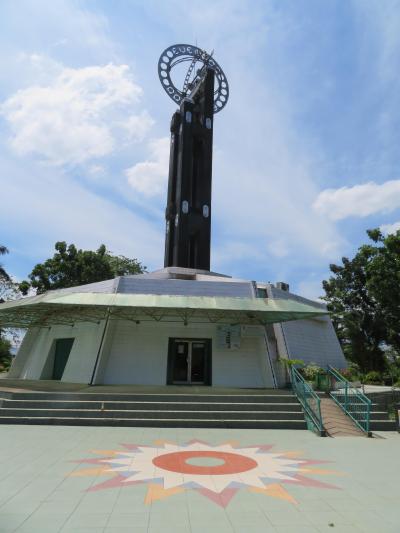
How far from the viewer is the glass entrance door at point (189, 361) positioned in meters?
16.9

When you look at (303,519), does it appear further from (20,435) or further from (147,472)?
(20,435)

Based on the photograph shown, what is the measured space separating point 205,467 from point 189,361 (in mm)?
10086

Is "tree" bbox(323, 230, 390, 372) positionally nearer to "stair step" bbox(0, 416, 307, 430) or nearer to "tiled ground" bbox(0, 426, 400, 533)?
"stair step" bbox(0, 416, 307, 430)

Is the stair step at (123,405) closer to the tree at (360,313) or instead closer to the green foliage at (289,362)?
the green foliage at (289,362)

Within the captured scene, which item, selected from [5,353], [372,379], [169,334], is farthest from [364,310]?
[5,353]

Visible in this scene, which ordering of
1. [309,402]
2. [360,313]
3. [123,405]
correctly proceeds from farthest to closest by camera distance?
[360,313]
[309,402]
[123,405]

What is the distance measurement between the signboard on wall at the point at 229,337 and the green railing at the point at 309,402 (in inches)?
139

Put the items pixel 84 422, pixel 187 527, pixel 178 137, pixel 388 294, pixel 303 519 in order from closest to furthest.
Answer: pixel 187 527 → pixel 303 519 → pixel 84 422 → pixel 388 294 → pixel 178 137

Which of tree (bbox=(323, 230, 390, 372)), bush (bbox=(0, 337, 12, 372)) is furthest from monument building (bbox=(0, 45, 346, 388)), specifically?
bush (bbox=(0, 337, 12, 372))

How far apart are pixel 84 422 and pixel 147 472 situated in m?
5.10

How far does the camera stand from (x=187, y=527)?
4.48 m

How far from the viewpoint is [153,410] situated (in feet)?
38.2

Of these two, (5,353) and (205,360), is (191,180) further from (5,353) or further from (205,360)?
(5,353)

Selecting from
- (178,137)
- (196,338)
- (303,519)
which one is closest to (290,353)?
(196,338)
